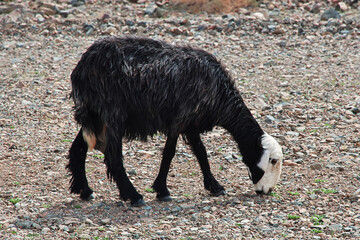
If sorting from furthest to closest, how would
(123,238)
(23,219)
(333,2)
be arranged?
(333,2) < (23,219) < (123,238)

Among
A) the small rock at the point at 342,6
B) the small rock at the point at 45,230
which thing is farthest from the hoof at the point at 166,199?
the small rock at the point at 342,6

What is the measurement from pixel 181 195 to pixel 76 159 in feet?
4.62

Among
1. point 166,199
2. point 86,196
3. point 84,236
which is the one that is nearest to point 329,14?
point 166,199

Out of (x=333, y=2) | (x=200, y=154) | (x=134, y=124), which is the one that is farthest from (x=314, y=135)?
(x=333, y=2)

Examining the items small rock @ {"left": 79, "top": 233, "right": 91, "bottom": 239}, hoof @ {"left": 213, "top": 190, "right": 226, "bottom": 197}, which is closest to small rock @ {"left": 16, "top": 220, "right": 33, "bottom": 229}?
small rock @ {"left": 79, "top": 233, "right": 91, "bottom": 239}

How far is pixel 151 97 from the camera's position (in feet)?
23.0

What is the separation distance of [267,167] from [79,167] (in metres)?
2.33

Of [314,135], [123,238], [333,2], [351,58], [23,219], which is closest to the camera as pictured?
[123,238]

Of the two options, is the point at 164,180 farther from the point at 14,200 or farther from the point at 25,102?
the point at 25,102

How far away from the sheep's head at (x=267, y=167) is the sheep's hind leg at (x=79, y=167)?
2.09 m

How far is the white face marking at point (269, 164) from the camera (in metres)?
7.43

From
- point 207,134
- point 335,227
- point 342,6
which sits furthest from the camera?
point 342,6

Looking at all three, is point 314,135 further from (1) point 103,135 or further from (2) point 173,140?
(1) point 103,135

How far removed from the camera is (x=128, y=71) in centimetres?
696
